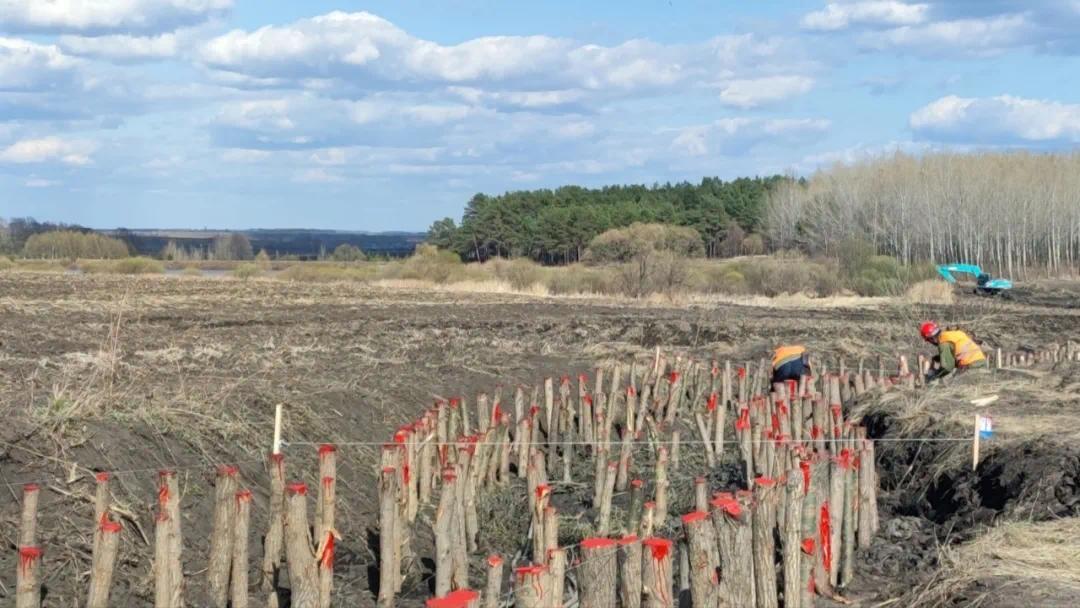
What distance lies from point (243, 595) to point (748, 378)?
11001mm

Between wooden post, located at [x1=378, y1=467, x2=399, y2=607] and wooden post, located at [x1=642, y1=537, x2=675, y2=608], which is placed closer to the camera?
wooden post, located at [x1=642, y1=537, x2=675, y2=608]

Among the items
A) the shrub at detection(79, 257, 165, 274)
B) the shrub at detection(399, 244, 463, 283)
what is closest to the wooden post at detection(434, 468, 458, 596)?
Answer: the shrub at detection(399, 244, 463, 283)

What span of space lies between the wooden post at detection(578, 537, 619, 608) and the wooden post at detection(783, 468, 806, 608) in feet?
6.16

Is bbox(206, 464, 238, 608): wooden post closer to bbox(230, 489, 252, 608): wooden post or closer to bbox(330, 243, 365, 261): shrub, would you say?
bbox(230, 489, 252, 608): wooden post

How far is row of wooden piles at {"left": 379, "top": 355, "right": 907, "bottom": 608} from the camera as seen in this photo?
6988mm

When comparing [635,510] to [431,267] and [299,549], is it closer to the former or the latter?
[299,549]

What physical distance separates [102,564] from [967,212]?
60511 mm

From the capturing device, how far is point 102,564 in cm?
740

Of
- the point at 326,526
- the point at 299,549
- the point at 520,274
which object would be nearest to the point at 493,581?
the point at 299,549

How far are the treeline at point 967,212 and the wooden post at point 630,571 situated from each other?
184ft

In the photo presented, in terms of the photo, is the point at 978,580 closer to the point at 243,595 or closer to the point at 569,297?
the point at 243,595

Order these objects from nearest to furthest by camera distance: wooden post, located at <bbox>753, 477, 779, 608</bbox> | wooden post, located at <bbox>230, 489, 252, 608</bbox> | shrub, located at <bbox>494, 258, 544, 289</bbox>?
wooden post, located at <bbox>753, 477, 779, 608</bbox>
wooden post, located at <bbox>230, 489, 252, 608</bbox>
shrub, located at <bbox>494, 258, 544, 289</bbox>

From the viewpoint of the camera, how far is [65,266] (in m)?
63.4

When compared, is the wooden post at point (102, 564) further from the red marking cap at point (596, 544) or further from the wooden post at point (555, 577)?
the red marking cap at point (596, 544)
